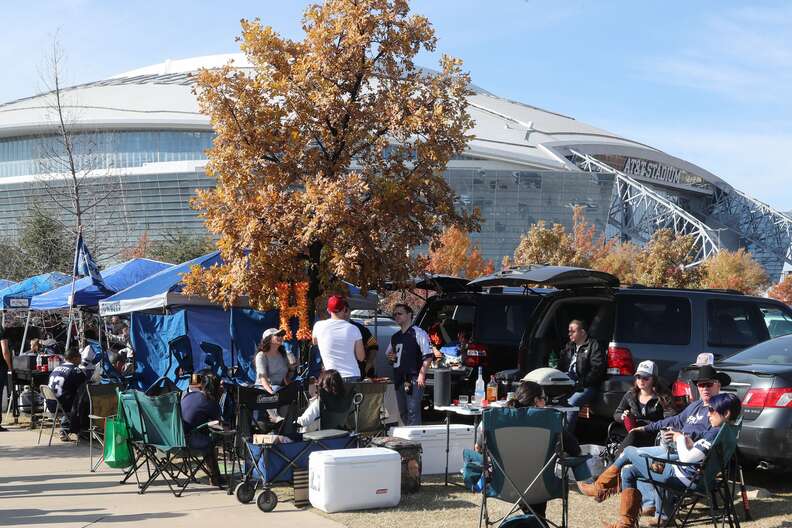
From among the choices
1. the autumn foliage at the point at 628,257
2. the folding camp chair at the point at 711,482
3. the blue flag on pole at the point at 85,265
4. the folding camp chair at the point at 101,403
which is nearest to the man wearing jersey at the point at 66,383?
the folding camp chair at the point at 101,403

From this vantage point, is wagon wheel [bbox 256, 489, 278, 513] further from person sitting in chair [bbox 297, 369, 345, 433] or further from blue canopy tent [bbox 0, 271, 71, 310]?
blue canopy tent [bbox 0, 271, 71, 310]

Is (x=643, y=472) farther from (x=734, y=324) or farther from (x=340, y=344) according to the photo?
(x=734, y=324)

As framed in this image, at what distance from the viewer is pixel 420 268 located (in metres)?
13.0

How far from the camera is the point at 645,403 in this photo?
26.9 feet

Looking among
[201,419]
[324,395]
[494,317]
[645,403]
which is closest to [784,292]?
[494,317]

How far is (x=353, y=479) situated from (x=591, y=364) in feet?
11.0

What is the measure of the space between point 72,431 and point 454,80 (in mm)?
7054

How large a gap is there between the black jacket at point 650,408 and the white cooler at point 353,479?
6.87 feet

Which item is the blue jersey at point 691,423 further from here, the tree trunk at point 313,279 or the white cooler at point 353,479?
the tree trunk at point 313,279

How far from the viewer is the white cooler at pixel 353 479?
7.70 m

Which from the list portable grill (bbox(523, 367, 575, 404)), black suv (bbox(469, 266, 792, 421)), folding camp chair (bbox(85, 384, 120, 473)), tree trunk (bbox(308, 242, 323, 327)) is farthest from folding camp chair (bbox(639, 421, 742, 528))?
tree trunk (bbox(308, 242, 323, 327))

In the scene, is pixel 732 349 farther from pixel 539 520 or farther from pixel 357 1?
pixel 357 1

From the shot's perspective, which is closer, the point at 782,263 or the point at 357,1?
the point at 357,1

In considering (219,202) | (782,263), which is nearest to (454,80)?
(219,202)
